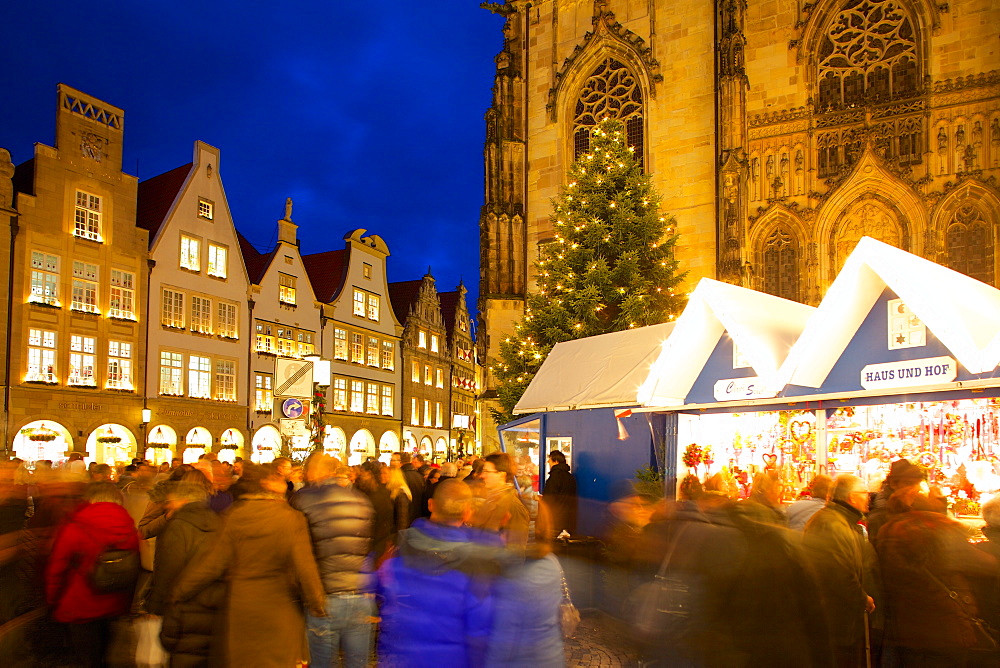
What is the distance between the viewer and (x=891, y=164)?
21.2 metres

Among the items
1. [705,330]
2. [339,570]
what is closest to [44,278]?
[705,330]

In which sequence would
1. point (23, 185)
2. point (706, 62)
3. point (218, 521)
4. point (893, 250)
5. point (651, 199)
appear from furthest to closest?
point (23, 185)
point (706, 62)
point (651, 199)
point (893, 250)
point (218, 521)

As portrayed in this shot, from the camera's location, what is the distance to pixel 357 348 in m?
39.0

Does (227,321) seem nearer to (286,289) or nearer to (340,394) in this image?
(286,289)

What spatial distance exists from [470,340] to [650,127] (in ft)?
98.7

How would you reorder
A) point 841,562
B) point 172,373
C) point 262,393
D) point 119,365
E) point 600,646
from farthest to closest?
point 262,393 < point 172,373 < point 119,365 < point 600,646 < point 841,562

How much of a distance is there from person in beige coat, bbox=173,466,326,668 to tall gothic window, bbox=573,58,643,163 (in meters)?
22.2

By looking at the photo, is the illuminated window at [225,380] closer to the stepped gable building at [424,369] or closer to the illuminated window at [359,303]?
the illuminated window at [359,303]

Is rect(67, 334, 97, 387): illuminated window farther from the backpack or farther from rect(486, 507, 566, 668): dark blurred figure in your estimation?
rect(486, 507, 566, 668): dark blurred figure

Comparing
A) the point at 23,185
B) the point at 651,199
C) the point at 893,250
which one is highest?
the point at 23,185

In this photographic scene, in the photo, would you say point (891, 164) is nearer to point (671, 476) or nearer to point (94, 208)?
point (671, 476)

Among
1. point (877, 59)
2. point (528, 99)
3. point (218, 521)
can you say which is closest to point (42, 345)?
point (528, 99)

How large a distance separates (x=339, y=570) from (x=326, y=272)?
34648 mm

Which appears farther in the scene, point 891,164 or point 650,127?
point 650,127
